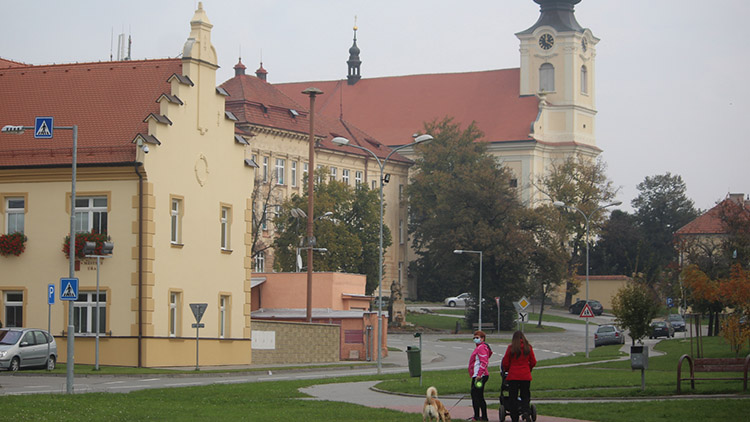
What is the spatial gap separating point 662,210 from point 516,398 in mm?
117488

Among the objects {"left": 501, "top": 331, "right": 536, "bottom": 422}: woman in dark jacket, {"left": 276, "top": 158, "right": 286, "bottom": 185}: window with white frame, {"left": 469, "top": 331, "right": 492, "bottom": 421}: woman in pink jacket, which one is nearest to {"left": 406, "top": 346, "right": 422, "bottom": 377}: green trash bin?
{"left": 469, "top": 331, "right": 492, "bottom": 421}: woman in pink jacket

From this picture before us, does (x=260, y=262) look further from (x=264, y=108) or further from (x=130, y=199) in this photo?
(x=130, y=199)

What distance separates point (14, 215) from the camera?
140 feet

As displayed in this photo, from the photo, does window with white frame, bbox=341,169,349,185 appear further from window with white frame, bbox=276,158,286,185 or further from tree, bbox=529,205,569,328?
tree, bbox=529,205,569,328

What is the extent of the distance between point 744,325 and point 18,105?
84.6 feet

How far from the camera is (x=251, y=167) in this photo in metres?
47.8

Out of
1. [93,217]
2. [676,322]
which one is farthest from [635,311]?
[676,322]

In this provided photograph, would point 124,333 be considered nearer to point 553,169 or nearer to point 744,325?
point 744,325

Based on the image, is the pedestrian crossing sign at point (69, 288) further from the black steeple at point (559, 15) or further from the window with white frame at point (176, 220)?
the black steeple at point (559, 15)

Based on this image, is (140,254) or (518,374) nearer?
(518,374)

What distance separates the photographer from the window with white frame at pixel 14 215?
42.5 metres

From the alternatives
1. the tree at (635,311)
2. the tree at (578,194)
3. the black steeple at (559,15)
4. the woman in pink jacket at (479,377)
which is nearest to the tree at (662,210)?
the tree at (578,194)

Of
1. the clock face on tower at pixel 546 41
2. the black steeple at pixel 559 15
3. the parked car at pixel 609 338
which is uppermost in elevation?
the black steeple at pixel 559 15

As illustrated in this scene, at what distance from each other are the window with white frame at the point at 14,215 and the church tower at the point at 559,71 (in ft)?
275
